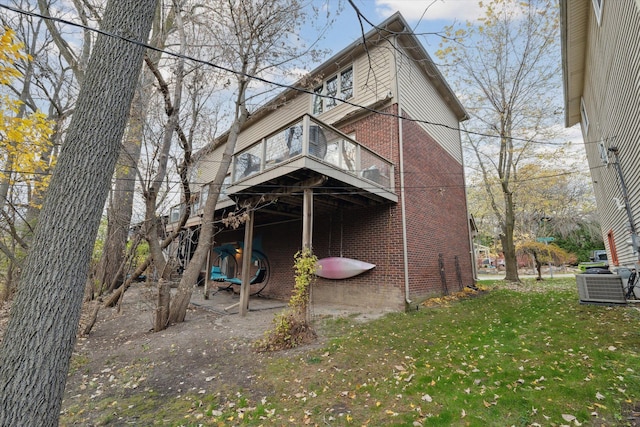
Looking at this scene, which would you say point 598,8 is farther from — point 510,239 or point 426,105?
point 510,239

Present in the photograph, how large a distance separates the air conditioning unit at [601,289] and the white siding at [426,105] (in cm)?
495

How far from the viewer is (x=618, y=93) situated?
5.89 metres

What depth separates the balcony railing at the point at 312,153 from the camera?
5.91 metres

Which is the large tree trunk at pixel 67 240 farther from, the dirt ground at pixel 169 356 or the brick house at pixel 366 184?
the brick house at pixel 366 184

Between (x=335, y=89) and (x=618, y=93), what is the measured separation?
7352mm

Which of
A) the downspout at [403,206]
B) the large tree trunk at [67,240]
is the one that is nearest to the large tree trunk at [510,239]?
the downspout at [403,206]

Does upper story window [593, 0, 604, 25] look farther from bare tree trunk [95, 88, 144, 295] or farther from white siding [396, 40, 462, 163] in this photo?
bare tree trunk [95, 88, 144, 295]

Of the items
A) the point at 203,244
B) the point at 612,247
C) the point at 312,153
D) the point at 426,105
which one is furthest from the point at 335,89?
the point at 612,247

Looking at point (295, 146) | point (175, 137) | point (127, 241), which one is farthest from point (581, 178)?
point (127, 241)

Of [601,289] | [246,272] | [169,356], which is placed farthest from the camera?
[246,272]

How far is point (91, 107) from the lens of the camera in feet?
9.08

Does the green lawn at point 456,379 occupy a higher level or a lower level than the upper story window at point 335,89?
lower

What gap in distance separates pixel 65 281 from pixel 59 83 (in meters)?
9.35

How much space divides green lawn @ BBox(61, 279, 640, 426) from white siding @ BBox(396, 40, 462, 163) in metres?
5.52
